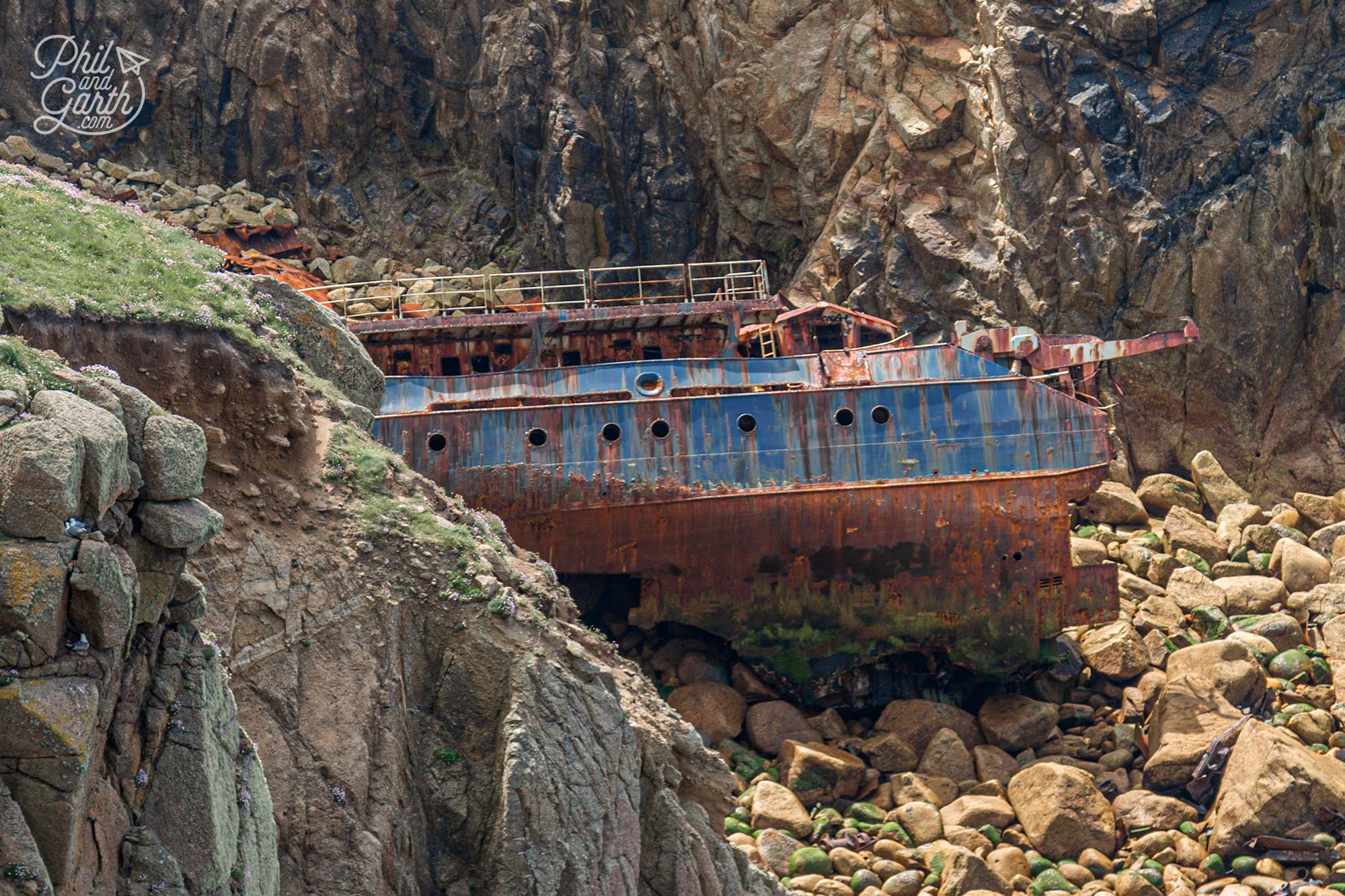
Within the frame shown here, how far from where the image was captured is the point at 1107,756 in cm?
1859

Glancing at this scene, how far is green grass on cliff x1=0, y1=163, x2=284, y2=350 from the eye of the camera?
10656 millimetres

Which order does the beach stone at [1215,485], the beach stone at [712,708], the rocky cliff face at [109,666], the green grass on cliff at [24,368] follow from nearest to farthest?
1. the rocky cliff face at [109,666]
2. the green grass on cliff at [24,368]
3. the beach stone at [712,708]
4. the beach stone at [1215,485]

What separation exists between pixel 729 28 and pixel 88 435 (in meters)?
26.5

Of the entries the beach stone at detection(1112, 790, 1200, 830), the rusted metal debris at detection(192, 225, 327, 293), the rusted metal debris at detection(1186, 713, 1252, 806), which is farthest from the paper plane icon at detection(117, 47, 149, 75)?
the rusted metal debris at detection(1186, 713, 1252, 806)

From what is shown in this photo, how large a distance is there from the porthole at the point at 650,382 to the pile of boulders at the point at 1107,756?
3562 millimetres

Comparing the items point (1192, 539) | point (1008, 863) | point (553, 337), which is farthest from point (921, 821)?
point (553, 337)

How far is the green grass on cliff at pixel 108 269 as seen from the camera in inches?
420

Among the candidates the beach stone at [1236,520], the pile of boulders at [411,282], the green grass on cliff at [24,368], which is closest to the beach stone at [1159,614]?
the beach stone at [1236,520]

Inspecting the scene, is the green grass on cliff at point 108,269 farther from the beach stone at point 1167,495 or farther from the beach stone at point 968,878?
the beach stone at point 1167,495

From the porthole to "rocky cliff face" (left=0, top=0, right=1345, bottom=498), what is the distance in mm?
8666

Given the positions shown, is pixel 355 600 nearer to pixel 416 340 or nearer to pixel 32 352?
pixel 32 352

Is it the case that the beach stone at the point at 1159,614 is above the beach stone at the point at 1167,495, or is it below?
below

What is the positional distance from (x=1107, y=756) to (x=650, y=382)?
Result: 26.7ft

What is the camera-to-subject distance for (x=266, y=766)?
8922mm
